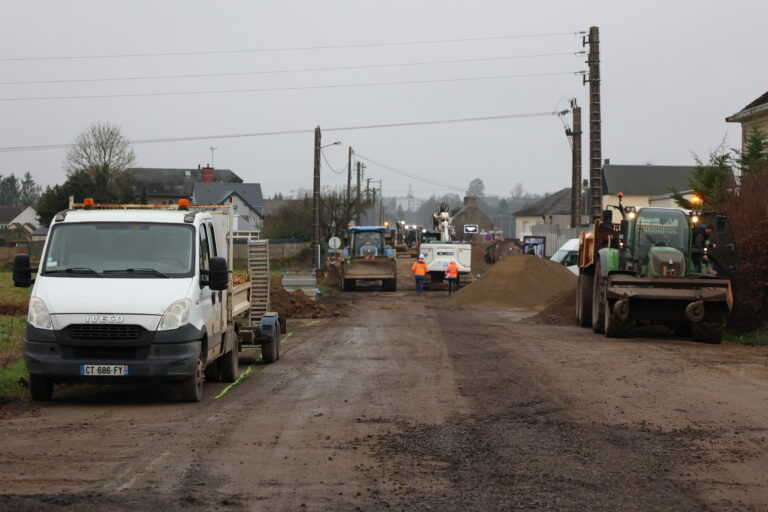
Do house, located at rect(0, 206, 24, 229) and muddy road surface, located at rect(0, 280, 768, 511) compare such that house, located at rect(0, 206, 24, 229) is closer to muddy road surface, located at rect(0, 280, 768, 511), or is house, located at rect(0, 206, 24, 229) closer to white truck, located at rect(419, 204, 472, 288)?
white truck, located at rect(419, 204, 472, 288)

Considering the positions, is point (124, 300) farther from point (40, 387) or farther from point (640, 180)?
point (640, 180)

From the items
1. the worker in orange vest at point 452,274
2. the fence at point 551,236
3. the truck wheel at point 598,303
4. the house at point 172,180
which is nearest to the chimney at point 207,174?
the house at point 172,180

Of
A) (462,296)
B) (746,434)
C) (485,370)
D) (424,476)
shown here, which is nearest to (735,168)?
(462,296)

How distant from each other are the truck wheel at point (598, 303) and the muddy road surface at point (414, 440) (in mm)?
5768

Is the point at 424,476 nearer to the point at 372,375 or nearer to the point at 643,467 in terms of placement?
the point at 643,467

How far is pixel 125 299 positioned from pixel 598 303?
13712 millimetres

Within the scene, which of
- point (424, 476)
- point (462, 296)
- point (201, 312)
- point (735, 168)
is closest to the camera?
point (424, 476)

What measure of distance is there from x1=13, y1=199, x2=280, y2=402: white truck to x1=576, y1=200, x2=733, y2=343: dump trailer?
9882 millimetres

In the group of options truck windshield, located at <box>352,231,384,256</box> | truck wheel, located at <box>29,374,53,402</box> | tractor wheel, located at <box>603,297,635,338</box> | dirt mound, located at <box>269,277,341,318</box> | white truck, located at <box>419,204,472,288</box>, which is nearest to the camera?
truck wheel, located at <box>29,374,53,402</box>

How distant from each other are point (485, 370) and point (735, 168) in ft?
66.3

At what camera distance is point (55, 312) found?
A: 1112cm

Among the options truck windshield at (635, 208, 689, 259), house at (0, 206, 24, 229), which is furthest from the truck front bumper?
house at (0, 206, 24, 229)

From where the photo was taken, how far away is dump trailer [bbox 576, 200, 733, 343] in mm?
19641

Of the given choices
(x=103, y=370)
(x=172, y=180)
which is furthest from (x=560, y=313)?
(x=172, y=180)
